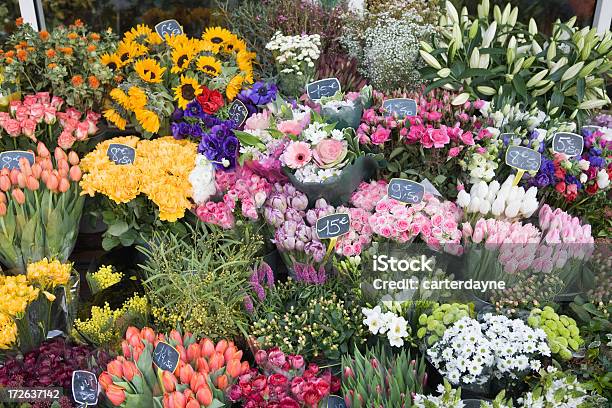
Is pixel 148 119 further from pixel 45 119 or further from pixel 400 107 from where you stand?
pixel 400 107

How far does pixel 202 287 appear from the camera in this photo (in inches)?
73.6

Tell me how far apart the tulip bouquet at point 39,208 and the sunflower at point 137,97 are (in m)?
0.33

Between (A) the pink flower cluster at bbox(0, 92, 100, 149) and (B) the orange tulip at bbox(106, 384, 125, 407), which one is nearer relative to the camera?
(B) the orange tulip at bbox(106, 384, 125, 407)

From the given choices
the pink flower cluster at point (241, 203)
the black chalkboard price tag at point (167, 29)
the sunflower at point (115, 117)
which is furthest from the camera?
the black chalkboard price tag at point (167, 29)

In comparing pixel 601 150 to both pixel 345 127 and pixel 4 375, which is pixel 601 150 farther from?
pixel 4 375

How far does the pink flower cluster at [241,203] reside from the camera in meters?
2.08

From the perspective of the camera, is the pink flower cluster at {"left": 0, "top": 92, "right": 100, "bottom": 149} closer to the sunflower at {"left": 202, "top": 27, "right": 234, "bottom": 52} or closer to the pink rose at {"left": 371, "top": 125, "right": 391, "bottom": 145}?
the sunflower at {"left": 202, "top": 27, "right": 234, "bottom": 52}

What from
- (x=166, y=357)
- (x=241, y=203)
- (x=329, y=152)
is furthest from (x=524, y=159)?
(x=166, y=357)

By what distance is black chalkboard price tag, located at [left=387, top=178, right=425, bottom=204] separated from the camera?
189cm

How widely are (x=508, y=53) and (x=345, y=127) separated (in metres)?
0.77

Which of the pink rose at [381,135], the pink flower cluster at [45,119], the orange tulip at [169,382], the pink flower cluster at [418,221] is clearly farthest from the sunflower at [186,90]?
the orange tulip at [169,382]

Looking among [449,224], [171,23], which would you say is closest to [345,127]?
[449,224]

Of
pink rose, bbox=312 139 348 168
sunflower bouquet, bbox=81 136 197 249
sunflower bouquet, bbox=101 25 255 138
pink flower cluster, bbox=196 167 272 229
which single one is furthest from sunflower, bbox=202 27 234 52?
pink rose, bbox=312 139 348 168

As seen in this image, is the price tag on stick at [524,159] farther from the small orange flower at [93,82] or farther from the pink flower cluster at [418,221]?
the small orange flower at [93,82]
